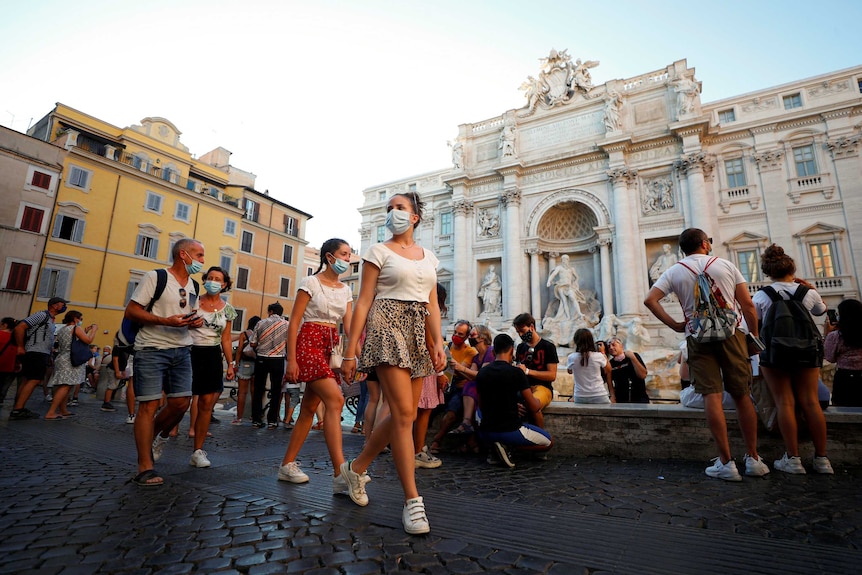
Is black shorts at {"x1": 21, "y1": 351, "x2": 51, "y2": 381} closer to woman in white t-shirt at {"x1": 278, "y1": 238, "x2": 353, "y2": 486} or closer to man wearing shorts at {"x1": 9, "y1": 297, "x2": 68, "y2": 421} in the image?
Answer: man wearing shorts at {"x1": 9, "y1": 297, "x2": 68, "y2": 421}

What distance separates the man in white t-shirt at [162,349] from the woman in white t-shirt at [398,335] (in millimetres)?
1621

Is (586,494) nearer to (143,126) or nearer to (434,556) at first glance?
(434,556)

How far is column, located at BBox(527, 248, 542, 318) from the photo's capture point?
21109mm

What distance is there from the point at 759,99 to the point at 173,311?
2459 centimetres

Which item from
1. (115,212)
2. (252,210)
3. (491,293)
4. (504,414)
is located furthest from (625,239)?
(115,212)

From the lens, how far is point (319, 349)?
11.1ft

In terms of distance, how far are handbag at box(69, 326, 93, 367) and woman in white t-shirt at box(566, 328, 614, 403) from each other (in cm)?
816

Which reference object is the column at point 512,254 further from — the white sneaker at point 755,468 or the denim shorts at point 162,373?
the denim shorts at point 162,373

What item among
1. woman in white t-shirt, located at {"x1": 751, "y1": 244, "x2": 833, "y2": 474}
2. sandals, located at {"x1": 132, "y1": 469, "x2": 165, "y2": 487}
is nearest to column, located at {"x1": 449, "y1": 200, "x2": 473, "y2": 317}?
woman in white t-shirt, located at {"x1": 751, "y1": 244, "x2": 833, "y2": 474}

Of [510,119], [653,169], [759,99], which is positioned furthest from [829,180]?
[510,119]

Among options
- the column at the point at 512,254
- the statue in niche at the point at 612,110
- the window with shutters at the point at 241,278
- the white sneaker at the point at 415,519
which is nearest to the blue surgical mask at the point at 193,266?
the white sneaker at the point at 415,519

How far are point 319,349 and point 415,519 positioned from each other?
5.08 ft

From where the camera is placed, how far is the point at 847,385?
4633mm

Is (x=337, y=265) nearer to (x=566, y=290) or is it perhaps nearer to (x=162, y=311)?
(x=162, y=311)
